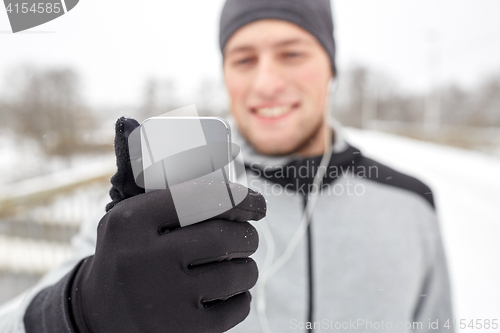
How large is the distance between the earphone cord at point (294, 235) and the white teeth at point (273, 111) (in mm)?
147

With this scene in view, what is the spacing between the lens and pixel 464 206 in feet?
9.93

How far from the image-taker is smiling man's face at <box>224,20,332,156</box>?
2.34ft

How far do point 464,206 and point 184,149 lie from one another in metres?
3.49

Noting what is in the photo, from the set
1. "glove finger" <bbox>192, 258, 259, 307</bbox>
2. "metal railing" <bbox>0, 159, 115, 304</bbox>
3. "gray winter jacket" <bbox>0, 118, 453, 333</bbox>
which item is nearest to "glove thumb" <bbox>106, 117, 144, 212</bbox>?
"glove finger" <bbox>192, 258, 259, 307</bbox>

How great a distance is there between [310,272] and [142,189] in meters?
0.59

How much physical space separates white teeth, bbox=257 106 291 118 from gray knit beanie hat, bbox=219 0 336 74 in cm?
19

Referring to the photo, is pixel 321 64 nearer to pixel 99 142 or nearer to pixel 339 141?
pixel 339 141

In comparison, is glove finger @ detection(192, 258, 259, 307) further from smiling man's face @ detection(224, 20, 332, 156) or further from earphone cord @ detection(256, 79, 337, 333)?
smiling man's face @ detection(224, 20, 332, 156)

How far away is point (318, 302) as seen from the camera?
31.5 inches

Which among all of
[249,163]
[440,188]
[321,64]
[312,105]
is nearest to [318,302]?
[249,163]

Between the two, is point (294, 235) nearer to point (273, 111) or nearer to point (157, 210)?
point (273, 111)

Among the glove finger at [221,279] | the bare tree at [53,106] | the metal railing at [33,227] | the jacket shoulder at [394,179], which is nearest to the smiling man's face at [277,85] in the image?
→ the jacket shoulder at [394,179]

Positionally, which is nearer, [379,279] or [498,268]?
[379,279]

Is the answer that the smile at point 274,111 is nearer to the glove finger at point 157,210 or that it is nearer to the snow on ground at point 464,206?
the snow on ground at point 464,206
